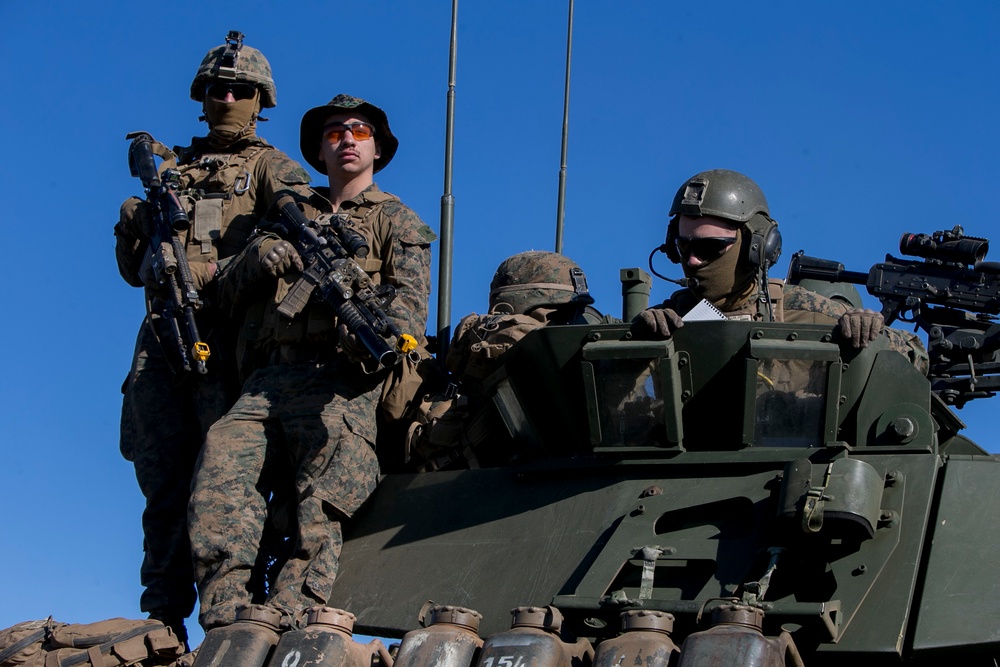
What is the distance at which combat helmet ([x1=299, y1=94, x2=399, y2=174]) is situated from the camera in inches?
405

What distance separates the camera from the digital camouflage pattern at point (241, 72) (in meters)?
10.9

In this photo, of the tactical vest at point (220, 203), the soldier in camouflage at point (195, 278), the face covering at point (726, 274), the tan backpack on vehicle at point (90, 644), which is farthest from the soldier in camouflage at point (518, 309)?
the tan backpack on vehicle at point (90, 644)

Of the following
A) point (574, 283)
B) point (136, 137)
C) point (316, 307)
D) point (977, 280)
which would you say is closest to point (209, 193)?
point (136, 137)

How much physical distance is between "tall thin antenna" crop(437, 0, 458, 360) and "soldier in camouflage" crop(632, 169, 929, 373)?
5.62 feet

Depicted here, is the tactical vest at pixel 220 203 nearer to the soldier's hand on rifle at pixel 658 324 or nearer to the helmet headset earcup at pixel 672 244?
the helmet headset earcup at pixel 672 244

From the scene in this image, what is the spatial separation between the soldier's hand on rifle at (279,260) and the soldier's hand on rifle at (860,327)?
10.7ft

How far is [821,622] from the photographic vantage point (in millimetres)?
6809

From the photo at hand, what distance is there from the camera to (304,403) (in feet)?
30.6

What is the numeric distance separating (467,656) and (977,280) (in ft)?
40.3

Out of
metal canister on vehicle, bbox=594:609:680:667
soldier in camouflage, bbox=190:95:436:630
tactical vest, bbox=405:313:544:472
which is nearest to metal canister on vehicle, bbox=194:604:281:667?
soldier in camouflage, bbox=190:95:436:630

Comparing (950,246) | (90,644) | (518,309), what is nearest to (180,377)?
(90,644)

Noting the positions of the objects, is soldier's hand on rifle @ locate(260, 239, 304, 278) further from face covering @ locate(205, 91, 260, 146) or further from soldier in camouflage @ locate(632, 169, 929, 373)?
soldier in camouflage @ locate(632, 169, 929, 373)

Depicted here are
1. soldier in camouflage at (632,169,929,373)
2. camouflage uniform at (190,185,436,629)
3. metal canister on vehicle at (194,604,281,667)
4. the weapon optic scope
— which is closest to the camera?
metal canister on vehicle at (194,604,281,667)

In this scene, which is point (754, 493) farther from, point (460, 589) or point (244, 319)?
point (244, 319)
